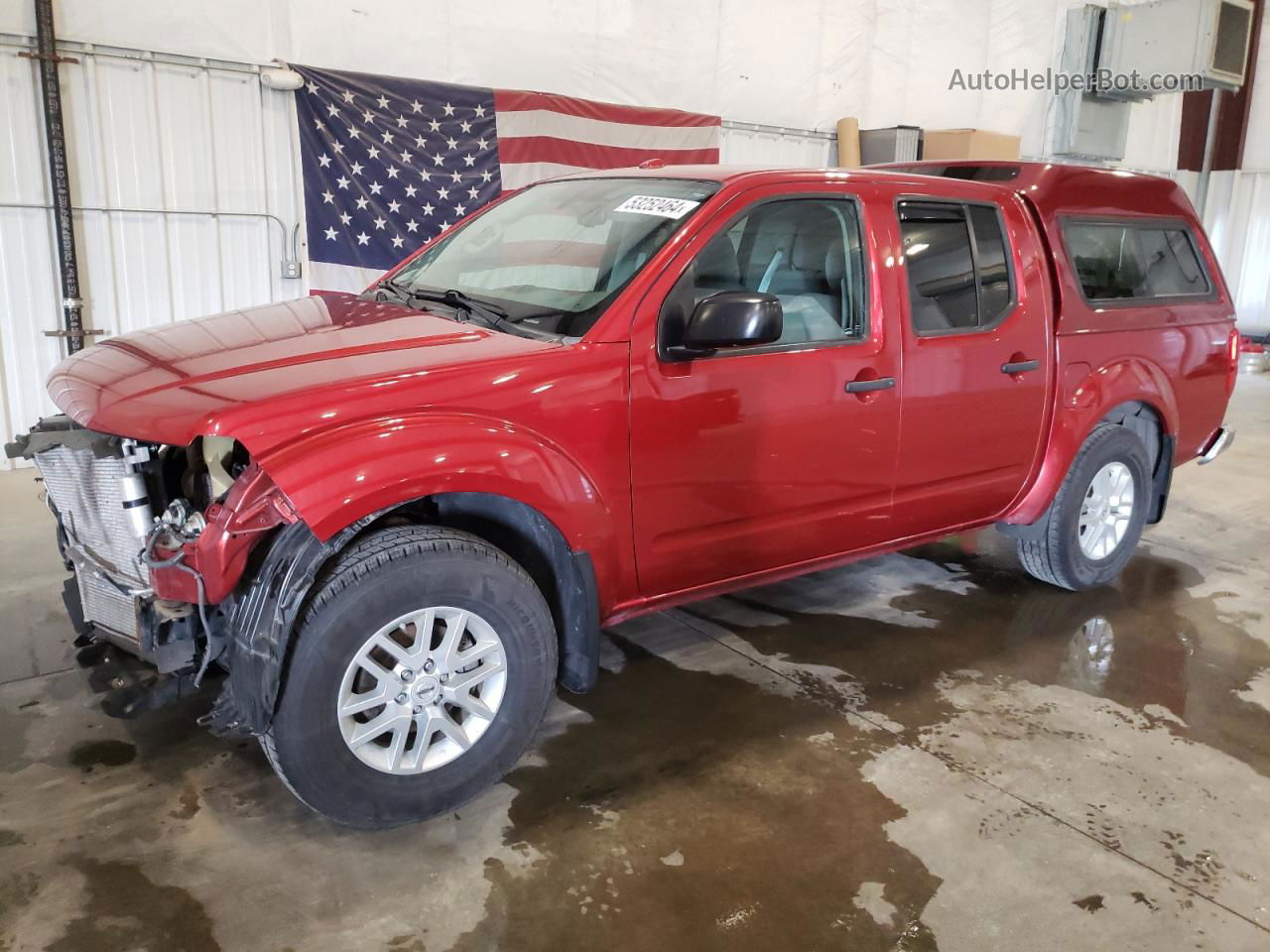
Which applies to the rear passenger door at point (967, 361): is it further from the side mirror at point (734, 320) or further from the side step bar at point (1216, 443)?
the side step bar at point (1216, 443)

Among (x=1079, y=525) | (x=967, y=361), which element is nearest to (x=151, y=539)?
(x=967, y=361)

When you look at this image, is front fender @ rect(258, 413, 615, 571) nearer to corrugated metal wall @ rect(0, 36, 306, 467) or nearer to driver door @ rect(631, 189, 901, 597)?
driver door @ rect(631, 189, 901, 597)

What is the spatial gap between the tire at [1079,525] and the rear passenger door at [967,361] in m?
0.31

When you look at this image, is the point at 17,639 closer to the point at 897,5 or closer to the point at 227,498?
the point at 227,498

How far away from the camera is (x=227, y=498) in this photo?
2182 millimetres

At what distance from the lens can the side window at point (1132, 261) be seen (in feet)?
12.6

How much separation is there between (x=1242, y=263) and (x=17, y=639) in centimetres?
1515

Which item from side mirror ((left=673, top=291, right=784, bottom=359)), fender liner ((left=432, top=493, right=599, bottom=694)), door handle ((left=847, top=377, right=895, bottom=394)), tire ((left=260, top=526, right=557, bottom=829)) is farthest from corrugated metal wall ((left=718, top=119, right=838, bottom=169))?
tire ((left=260, top=526, right=557, bottom=829))

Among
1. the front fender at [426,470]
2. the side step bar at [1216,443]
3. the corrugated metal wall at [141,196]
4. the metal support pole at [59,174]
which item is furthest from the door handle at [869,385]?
the metal support pole at [59,174]

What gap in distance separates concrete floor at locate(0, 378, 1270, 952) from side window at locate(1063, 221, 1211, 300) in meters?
1.41

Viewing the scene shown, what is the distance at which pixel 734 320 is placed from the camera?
2555 mm

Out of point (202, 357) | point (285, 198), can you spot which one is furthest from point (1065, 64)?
point (202, 357)

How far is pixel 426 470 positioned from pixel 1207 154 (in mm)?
14701

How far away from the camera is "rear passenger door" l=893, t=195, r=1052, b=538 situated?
10.7 ft
